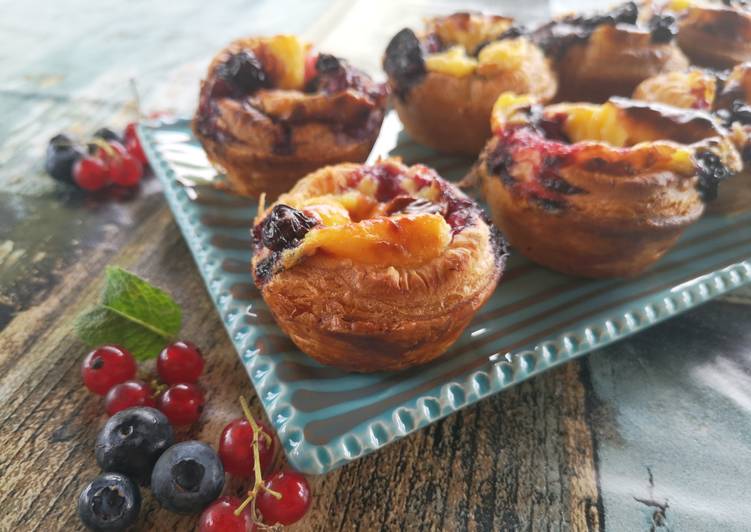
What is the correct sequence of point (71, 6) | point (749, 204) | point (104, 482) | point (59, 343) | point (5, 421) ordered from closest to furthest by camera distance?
point (104, 482) → point (5, 421) → point (59, 343) → point (749, 204) → point (71, 6)

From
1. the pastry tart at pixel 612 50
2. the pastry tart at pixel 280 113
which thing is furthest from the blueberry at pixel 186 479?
the pastry tart at pixel 612 50

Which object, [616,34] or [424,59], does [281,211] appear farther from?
[616,34]

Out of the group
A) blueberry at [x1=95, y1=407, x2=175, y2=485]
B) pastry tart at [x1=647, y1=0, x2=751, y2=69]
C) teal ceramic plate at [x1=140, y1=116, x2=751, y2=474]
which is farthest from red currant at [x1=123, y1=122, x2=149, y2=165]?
pastry tart at [x1=647, y1=0, x2=751, y2=69]

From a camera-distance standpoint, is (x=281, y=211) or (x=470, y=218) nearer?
(x=281, y=211)

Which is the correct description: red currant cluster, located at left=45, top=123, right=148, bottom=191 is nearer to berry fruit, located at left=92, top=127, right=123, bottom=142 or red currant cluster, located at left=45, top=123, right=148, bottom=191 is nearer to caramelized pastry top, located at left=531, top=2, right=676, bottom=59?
berry fruit, located at left=92, top=127, right=123, bottom=142

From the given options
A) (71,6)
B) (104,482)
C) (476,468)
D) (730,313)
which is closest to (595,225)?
(730,313)

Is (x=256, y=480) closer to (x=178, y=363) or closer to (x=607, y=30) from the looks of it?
(x=178, y=363)

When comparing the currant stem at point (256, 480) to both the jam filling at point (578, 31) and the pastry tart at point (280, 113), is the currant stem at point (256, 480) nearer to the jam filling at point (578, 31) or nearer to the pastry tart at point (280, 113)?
the pastry tart at point (280, 113)
